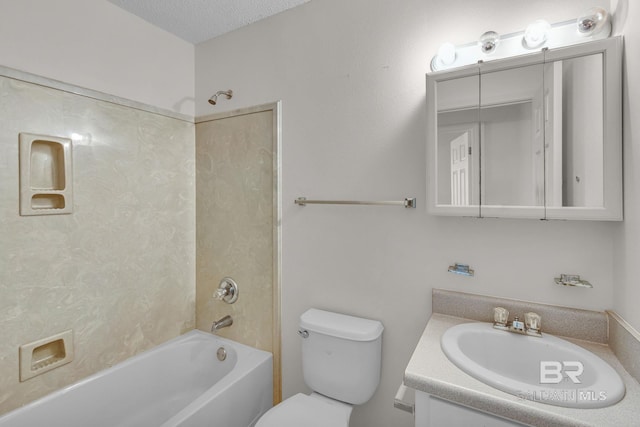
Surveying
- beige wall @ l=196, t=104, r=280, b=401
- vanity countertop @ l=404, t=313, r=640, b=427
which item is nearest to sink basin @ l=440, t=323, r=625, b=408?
vanity countertop @ l=404, t=313, r=640, b=427

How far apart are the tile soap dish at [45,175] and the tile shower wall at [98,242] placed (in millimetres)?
32

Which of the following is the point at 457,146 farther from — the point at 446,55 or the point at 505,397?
the point at 505,397

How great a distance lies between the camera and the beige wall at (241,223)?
191 cm

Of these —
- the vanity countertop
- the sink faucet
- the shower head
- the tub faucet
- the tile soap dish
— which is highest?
the shower head

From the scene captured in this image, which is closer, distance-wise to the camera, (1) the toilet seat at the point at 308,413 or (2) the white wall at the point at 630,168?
(2) the white wall at the point at 630,168

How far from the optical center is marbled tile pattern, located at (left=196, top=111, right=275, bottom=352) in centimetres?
193

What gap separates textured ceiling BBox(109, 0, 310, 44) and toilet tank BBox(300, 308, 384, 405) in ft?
5.73

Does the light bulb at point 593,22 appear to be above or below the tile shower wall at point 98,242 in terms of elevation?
above

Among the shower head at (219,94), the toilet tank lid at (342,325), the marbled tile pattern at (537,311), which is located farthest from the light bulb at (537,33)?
the shower head at (219,94)

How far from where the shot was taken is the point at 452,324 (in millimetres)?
1343

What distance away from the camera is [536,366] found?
1.16 metres

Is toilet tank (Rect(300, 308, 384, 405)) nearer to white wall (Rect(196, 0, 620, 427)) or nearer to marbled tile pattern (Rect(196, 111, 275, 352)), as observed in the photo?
white wall (Rect(196, 0, 620, 427))

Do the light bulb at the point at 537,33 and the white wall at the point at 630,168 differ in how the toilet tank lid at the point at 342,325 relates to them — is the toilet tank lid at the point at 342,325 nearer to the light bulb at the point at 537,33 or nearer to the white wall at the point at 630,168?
the white wall at the point at 630,168

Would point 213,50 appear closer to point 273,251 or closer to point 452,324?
point 273,251
